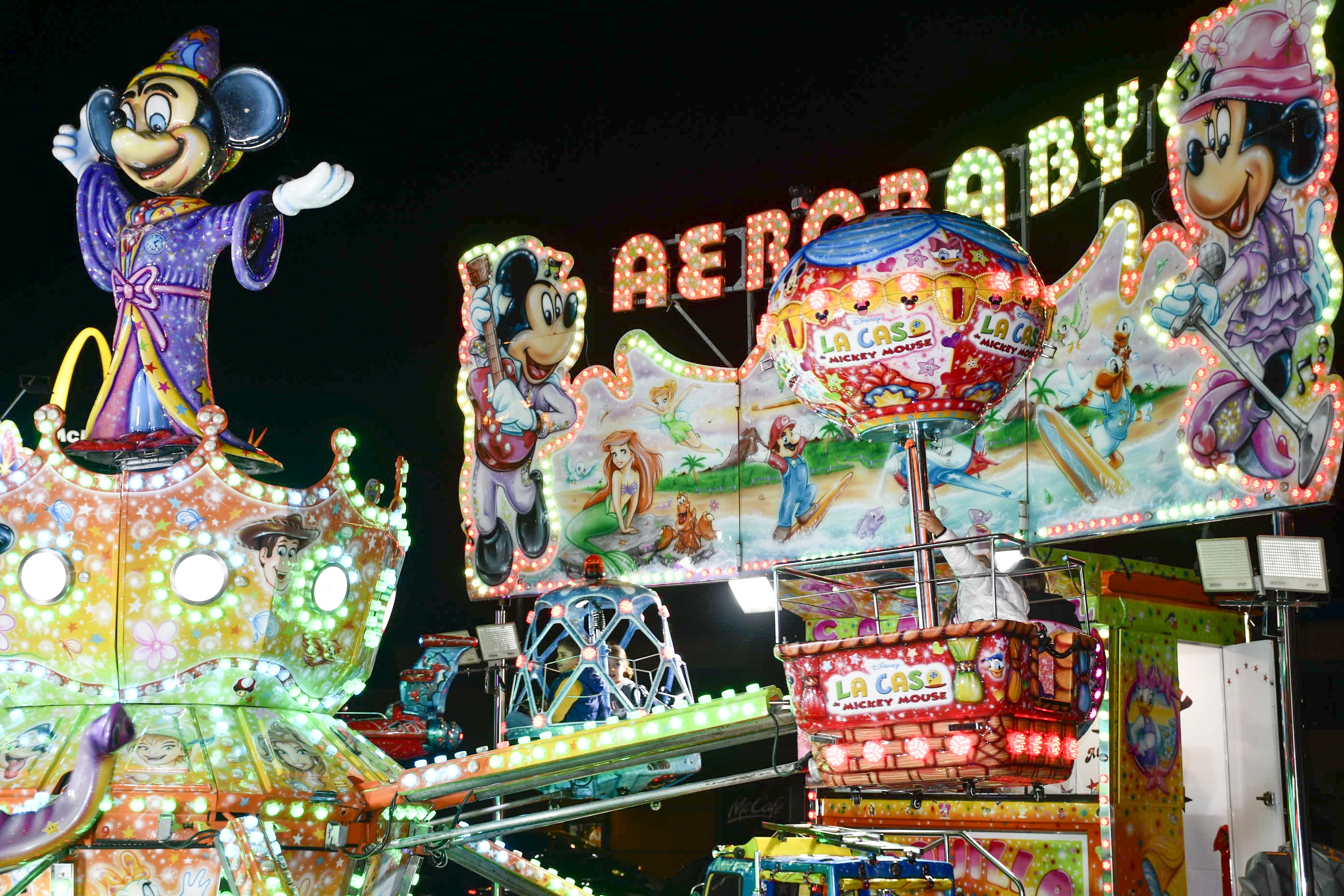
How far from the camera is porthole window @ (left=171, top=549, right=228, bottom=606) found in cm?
716

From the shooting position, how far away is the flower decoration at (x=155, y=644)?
711 centimetres

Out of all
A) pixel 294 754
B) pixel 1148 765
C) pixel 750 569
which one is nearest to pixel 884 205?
pixel 750 569

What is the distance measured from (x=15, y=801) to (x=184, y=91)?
416cm

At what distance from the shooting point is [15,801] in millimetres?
6547

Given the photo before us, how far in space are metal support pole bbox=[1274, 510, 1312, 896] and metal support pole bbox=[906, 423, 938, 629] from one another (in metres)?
3.91

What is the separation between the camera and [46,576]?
23.4 feet

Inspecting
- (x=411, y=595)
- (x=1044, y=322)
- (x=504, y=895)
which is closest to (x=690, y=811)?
(x=411, y=595)

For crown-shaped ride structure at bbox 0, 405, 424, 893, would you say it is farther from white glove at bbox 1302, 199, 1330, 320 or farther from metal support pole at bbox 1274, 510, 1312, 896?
white glove at bbox 1302, 199, 1330, 320

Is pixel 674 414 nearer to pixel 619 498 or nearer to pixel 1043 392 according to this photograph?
pixel 619 498

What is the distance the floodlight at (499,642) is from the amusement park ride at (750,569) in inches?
17.5

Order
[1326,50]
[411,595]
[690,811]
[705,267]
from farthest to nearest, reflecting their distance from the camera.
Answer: [690,811], [411,595], [705,267], [1326,50]

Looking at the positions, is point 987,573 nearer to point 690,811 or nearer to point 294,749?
point 294,749

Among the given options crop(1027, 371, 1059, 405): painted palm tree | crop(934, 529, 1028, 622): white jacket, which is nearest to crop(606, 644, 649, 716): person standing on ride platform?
crop(1027, 371, 1059, 405): painted palm tree

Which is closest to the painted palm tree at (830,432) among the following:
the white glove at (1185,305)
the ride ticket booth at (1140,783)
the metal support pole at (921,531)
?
the ride ticket booth at (1140,783)
